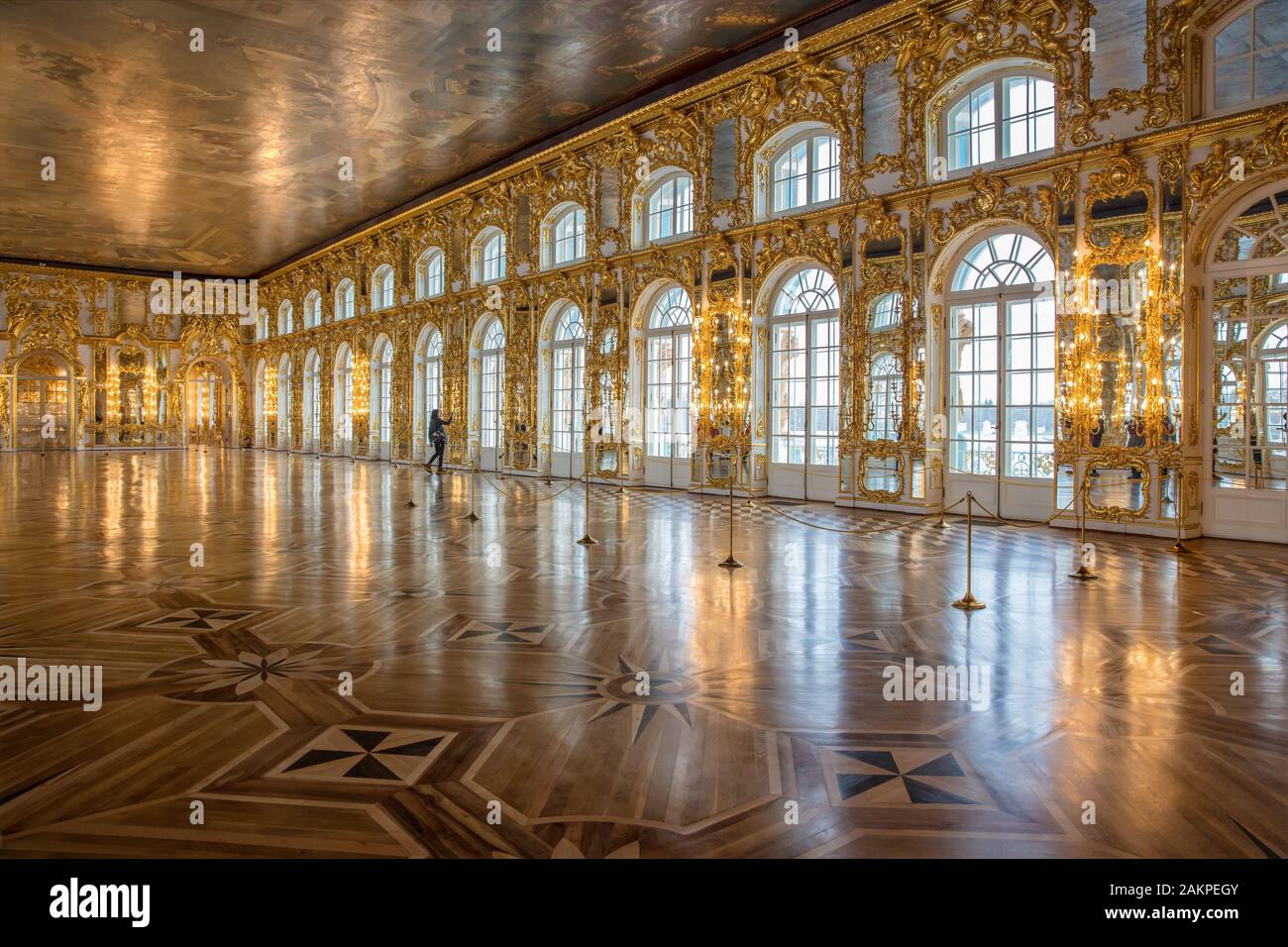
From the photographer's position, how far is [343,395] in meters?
27.4

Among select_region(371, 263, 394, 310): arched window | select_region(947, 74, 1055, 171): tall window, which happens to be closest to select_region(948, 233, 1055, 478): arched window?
select_region(947, 74, 1055, 171): tall window

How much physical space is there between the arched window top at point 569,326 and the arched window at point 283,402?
677 inches

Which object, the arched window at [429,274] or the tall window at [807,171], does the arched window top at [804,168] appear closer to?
the tall window at [807,171]

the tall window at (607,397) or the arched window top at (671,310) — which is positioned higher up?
the arched window top at (671,310)

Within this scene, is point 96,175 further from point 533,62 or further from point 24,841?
point 24,841

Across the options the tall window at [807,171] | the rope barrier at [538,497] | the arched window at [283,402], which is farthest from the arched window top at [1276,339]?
the arched window at [283,402]

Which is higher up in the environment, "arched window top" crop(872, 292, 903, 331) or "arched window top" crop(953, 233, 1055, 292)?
"arched window top" crop(953, 233, 1055, 292)

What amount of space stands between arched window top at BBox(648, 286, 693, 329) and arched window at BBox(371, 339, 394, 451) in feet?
37.9

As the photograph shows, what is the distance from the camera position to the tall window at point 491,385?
788 inches

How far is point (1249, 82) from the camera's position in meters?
8.58

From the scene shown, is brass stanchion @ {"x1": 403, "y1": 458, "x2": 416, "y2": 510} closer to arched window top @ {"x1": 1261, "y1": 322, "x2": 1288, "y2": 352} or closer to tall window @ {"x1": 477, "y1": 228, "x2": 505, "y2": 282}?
tall window @ {"x1": 477, "y1": 228, "x2": 505, "y2": 282}

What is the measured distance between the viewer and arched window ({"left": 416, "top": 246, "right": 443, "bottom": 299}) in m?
22.0

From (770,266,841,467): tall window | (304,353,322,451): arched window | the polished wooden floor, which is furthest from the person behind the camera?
(304,353,322,451): arched window
